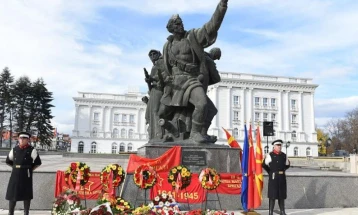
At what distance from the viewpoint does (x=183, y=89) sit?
762cm

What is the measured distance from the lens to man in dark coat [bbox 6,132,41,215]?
19.6 feet

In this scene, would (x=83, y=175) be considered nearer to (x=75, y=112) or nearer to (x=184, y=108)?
(x=184, y=108)

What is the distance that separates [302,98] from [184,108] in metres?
77.0

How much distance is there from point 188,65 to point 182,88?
547 millimetres

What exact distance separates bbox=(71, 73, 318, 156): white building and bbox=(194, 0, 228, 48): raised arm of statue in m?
64.5

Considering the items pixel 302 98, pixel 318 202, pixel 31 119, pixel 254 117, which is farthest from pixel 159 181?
pixel 302 98

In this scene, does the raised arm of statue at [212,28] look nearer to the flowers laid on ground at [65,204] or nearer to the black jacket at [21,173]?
the black jacket at [21,173]

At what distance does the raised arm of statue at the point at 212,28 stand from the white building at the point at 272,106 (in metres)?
66.7

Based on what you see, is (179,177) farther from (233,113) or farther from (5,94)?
Answer: (233,113)

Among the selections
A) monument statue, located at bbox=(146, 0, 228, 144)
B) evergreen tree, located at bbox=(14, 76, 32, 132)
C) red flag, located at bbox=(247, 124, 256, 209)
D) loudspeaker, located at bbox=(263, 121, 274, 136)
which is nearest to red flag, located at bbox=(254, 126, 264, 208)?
red flag, located at bbox=(247, 124, 256, 209)

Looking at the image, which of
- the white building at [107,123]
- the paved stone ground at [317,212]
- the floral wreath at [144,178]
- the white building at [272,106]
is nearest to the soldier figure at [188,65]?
the floral wreath at [144,178]

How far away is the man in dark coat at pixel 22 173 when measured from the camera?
19.6ft

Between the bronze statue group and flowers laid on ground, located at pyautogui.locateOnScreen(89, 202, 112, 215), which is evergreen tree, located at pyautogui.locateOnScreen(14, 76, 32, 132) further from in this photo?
flowers laid on ground, located at pyautogui.locateOnScreen(89, 202, 112, 215)

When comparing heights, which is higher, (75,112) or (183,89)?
(75,112)
